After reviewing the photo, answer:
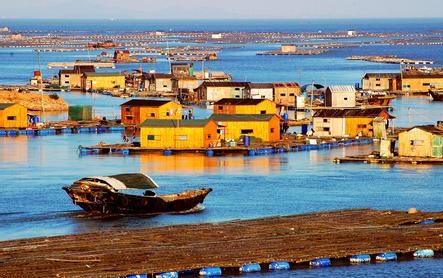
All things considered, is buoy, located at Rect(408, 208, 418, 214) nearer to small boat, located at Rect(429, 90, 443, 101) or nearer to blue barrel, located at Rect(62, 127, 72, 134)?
blue barrel, located at Rect(62, 127, 72, 134)

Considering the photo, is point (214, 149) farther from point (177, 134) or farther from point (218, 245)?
point (218, 245)

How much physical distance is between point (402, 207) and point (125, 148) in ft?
52.3

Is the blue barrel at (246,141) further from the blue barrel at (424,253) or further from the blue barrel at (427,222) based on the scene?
the blue barrel at (424,253)

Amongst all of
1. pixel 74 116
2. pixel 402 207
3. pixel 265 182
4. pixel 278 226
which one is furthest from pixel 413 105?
pixel 278 226

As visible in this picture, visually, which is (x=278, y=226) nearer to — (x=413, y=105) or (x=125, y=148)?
(x=125, y=148)

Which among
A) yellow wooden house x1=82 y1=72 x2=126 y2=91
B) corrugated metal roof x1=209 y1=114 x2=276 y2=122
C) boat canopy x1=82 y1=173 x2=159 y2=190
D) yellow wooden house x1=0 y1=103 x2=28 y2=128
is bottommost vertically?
boat canopy x1=82 y1=173 x2=159 y2=190

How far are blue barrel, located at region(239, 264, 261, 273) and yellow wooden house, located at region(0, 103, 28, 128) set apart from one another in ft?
107

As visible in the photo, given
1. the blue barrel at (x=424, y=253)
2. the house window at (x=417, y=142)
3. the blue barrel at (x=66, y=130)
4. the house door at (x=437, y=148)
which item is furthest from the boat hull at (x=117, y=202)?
the blue barrel at (x=66, y=130)

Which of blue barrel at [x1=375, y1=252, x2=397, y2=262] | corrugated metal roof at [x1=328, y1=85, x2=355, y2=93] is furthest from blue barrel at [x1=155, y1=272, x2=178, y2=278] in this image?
corrugated metal roof at [x1=328, y1=85, x2=355, y2=93]

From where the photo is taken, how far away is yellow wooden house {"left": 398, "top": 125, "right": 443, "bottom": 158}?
45625mm

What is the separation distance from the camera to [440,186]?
40.1 m

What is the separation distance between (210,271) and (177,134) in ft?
77.0

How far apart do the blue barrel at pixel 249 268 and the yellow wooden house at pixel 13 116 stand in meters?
32.6

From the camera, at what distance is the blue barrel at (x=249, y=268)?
26641 mm
